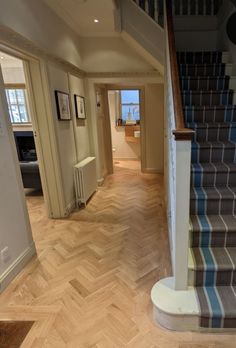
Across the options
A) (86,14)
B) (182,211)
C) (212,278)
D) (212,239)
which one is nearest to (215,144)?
(212,239)

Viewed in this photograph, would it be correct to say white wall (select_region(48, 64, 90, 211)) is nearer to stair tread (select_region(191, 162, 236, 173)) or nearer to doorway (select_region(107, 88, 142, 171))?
stair tread (select_region(191, 162, 236, 173))

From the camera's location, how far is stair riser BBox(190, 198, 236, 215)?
1.74 meters

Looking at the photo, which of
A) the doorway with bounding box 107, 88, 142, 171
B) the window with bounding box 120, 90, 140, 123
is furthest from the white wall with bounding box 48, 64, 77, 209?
the window with bounding box 120, 90, 140, 123

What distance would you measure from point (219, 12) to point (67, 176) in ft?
10.9

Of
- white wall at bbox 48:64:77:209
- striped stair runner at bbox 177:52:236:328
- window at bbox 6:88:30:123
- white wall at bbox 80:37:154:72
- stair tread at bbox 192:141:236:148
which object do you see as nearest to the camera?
striped stair runner at bbox 177:52:236:328

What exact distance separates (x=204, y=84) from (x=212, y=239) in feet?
6.81

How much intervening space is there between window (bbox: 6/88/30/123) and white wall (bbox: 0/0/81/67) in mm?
2732

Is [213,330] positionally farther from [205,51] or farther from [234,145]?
[205,51]

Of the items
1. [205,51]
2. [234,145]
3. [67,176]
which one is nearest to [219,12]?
[205,51]

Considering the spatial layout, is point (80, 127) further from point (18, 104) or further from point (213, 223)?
point (18, 104)

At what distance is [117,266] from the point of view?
2.02 metres

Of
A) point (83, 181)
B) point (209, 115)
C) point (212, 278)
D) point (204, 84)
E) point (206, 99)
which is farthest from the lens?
point (83, 181)

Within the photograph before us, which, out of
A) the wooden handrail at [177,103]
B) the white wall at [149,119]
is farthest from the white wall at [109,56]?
the wooden handrail at [177,103]

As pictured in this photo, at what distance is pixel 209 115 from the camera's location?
7.97 ft
